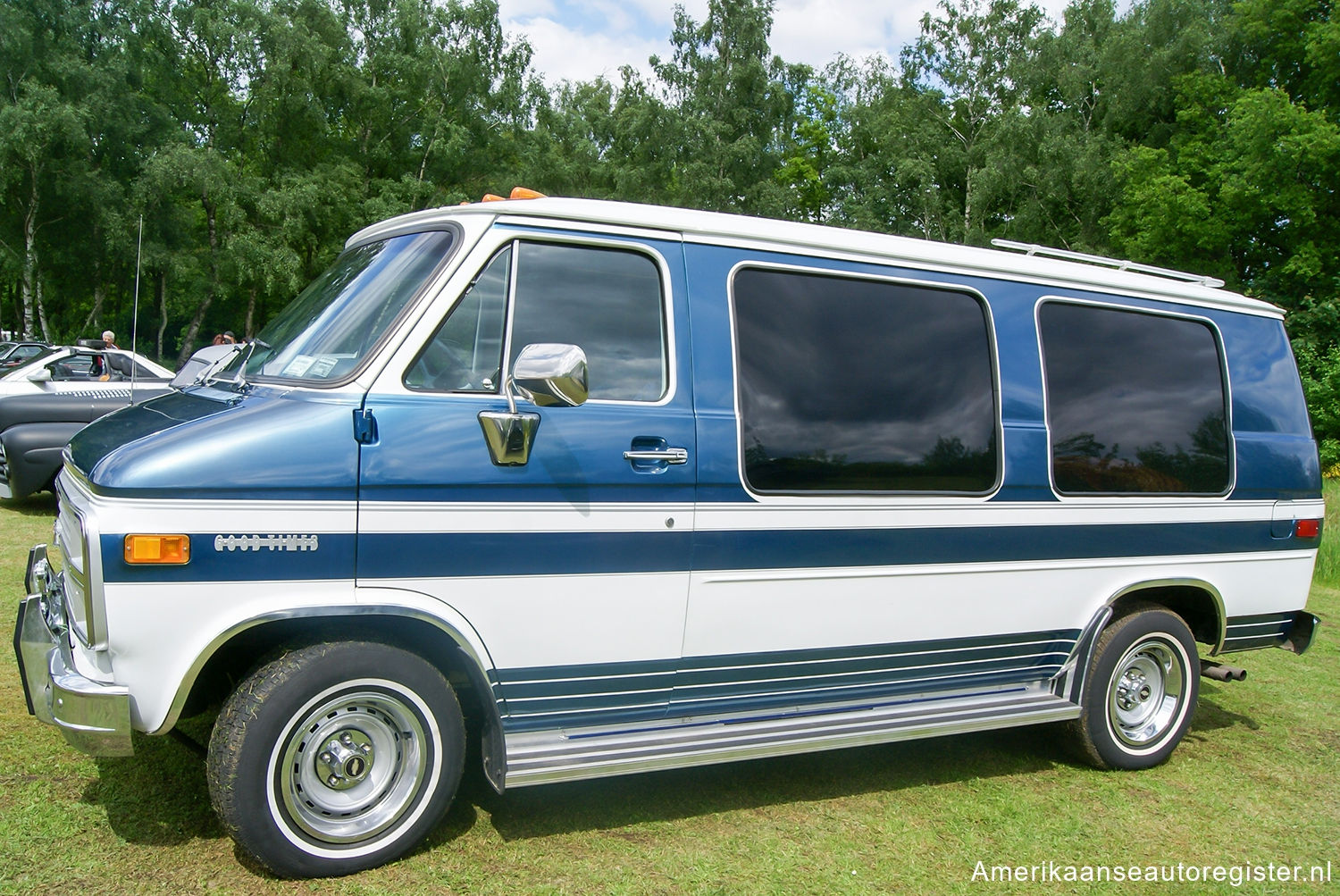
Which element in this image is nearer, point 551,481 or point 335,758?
point 335,758

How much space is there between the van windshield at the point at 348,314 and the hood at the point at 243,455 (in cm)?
20

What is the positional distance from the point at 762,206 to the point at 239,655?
34645mm

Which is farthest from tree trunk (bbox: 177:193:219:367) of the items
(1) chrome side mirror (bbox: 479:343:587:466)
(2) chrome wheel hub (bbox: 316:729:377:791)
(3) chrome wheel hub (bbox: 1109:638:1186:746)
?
(3) chrome wheel hub (bbox: 1109:638:1186:746)

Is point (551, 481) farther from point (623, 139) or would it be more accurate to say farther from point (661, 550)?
point (623, 139)

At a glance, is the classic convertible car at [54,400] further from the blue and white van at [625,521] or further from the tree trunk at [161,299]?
the tree trunk at [161,299]

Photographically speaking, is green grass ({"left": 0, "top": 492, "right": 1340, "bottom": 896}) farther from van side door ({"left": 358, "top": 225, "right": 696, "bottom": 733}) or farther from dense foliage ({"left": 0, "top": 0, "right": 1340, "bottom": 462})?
dense foliage ({"left": 0, "top": 0, "right": 1340, "bottom": 462})

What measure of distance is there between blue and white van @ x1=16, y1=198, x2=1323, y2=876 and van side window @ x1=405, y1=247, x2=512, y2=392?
11 millimetres

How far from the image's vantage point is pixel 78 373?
12508 millimetres

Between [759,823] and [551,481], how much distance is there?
1784 mm

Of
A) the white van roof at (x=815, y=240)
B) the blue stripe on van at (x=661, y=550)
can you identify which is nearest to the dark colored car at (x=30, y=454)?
the white van roof at (x=815, y=240)

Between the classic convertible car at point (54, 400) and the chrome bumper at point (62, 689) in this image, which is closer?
the chrome bumper at point (62, 689)

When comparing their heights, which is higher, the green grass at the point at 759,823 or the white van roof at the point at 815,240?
the white van roof at the point at 815,240

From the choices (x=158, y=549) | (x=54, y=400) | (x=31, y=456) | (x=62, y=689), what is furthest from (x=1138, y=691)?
(x=54, y=400)

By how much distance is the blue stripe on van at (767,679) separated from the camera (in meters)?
3.79
